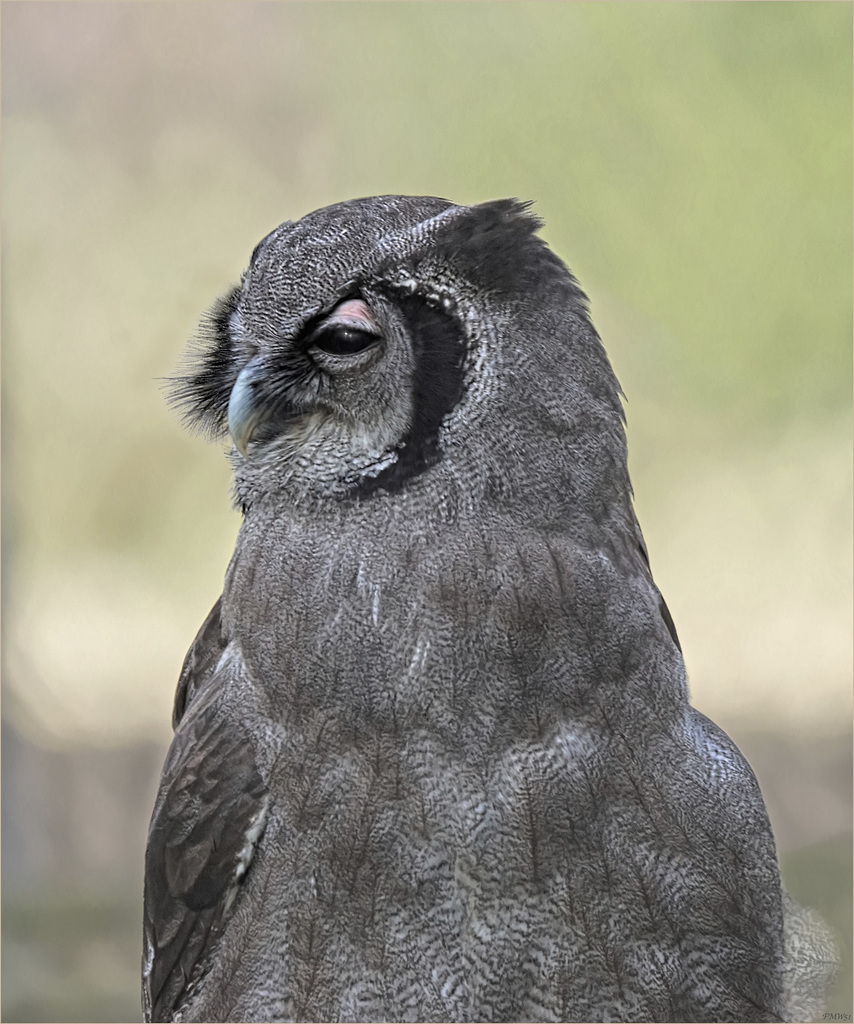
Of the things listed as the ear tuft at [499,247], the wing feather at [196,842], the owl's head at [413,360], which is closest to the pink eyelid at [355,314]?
the owl's head at [413,360]

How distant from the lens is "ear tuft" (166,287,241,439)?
127cm

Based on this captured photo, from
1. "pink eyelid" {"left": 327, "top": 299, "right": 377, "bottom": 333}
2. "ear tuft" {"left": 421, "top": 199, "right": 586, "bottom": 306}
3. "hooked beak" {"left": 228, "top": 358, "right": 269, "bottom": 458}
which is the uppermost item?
"ear tuft" {"left": 421, "top": 199, "right": 586, "bottom": 306}

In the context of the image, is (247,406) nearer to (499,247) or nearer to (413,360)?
(413,360)

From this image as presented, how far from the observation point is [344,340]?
44.4 inches

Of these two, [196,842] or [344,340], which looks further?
[196,842]

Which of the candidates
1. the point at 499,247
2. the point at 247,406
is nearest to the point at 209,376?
the point at 247,406

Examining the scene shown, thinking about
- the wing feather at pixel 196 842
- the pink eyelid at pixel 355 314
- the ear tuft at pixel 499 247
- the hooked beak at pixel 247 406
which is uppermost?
the ear tuft at pixel 499 247

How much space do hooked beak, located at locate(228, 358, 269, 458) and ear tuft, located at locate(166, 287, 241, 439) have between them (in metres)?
0.06

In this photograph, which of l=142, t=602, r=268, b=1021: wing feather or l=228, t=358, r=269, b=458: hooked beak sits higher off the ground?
l=228, t=358, r=269, b=458: hooked beak

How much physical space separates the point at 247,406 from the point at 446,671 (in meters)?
0.38

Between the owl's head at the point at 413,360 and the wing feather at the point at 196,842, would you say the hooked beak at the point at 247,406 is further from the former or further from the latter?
the wing feather at the point at 196,842

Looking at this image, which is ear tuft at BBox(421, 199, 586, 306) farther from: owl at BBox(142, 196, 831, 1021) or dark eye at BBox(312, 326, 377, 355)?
dark eye at BBox(312, 326, 377, 355)

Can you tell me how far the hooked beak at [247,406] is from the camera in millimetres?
1187

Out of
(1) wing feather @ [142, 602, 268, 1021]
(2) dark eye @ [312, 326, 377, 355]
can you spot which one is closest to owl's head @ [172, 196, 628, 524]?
(2) dark eye @ [312, 326, 377, 355]
